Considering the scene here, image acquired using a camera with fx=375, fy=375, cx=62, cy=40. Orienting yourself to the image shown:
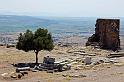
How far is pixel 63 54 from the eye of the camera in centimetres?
6381

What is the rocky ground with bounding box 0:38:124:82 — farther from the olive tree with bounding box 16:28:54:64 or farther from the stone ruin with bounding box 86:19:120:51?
the stone ruin with bounding box 86:19:120:51

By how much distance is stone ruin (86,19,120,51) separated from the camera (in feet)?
239

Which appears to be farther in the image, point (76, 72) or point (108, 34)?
point (108, 34)

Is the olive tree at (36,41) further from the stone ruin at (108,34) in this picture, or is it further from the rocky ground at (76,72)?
the stone ruin at (108,34)

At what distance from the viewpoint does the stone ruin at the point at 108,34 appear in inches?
2867

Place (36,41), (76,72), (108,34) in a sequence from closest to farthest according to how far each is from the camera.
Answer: (76,72) < (36,41) < (108,34)

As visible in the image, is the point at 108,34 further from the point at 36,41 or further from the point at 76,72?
the point at 76,72

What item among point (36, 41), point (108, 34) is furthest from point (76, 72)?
point (108, 34)

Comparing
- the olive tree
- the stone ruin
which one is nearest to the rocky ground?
the olive tree

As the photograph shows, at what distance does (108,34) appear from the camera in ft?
243

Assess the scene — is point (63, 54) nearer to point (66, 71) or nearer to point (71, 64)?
point (71, 64)

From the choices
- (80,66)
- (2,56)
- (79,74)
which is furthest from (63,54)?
(79,74)

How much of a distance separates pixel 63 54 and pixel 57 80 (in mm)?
24487

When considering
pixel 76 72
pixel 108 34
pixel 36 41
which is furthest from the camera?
pixel 108 34
